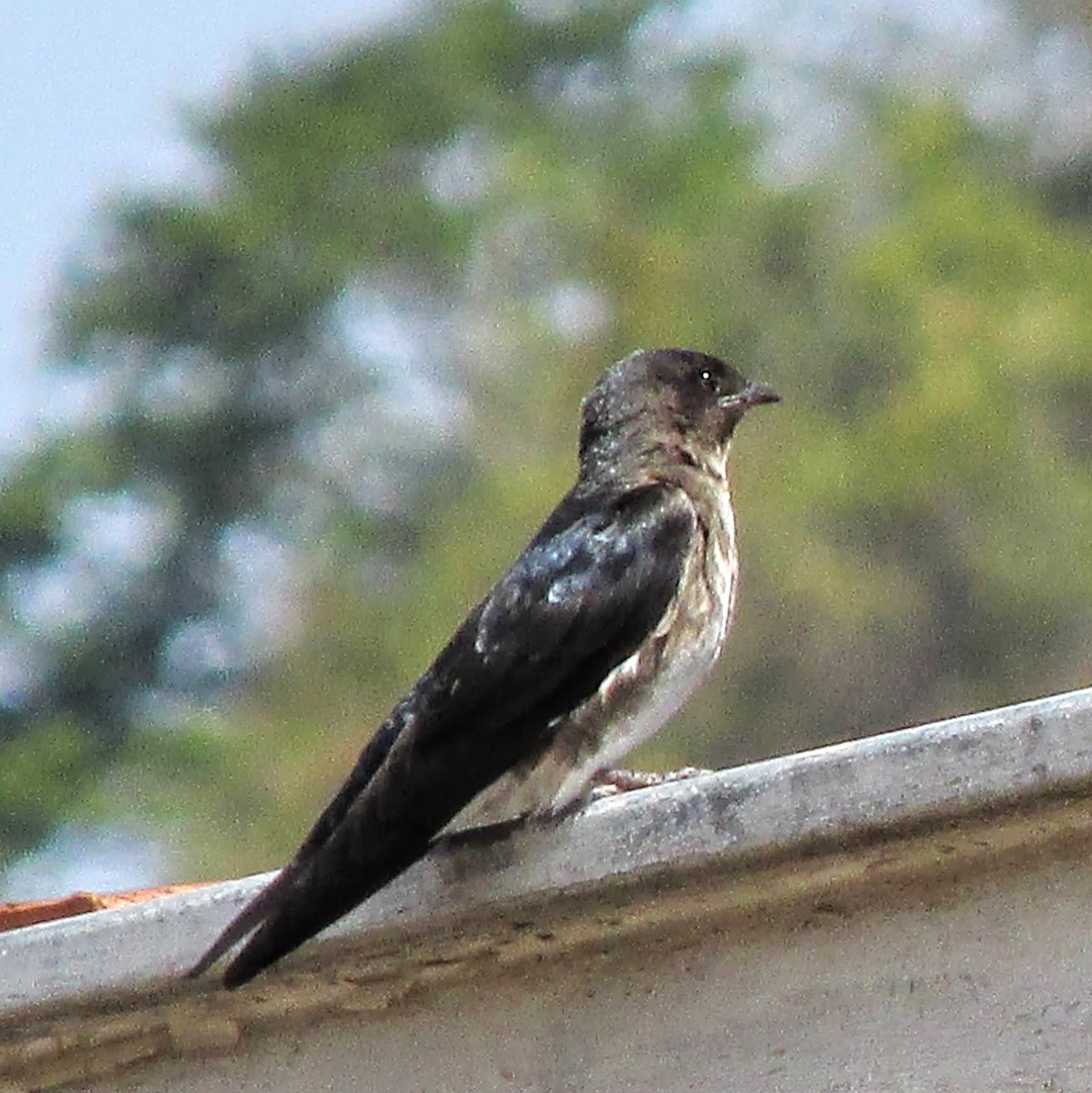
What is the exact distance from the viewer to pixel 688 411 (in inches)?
161

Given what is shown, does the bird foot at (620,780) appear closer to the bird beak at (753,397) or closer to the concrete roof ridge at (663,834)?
the concrete roof ridge at (663,834)

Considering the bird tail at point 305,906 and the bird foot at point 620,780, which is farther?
the bird foot at point 620,780

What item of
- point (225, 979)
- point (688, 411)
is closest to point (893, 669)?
point (688, 411)

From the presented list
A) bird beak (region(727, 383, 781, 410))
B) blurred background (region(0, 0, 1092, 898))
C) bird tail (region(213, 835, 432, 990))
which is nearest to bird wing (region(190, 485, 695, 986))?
bird tail (region(213, 835, 432, 990))

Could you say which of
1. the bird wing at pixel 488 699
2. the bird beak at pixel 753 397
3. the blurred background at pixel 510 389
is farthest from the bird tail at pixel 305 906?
the blurred background at pixel 510 389

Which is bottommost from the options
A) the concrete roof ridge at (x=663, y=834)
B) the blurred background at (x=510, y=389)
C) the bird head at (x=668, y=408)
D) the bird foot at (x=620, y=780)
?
the concrete roof ridge at (x=663, y=834)

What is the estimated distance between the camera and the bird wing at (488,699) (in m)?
2.59

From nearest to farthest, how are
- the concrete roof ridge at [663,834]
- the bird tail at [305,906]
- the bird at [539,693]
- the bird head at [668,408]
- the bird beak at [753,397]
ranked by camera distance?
1. the concrete roof ridge at [663,834]
2. the bird tail at [305,906]
3. the bird at [539,693]
4. the bird head at [668,408]
5. the bird beak at [753,397]

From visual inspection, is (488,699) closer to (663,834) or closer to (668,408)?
(663,834)

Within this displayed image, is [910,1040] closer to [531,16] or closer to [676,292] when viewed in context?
[676,292]

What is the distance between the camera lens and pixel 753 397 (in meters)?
4.26

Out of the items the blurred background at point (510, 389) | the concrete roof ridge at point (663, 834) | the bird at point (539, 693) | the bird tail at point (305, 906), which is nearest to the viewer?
the concrete roof ridge at point (663, 834)

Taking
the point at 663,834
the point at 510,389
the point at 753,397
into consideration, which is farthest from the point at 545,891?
the point at 510,389

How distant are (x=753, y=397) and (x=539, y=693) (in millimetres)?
1264
